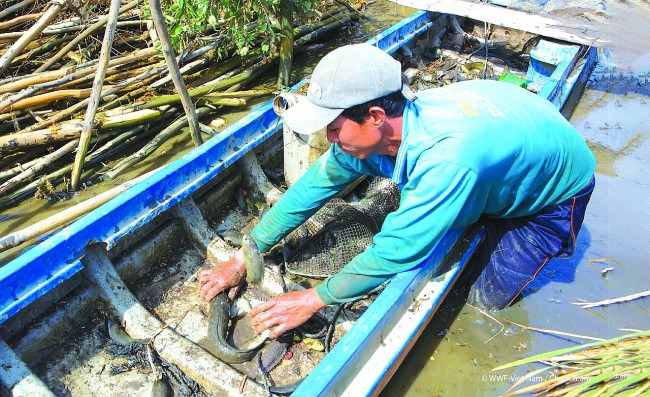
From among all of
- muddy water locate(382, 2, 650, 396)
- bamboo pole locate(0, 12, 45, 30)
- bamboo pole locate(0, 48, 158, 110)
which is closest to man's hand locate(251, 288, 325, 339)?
muddy water locate(382, 2, 650, 396)

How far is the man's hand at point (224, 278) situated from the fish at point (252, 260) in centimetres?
16

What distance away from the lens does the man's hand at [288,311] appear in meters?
2.77

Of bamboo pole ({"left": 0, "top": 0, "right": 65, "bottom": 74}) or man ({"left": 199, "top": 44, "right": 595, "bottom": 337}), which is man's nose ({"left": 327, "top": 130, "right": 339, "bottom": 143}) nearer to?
man ({"left": 199, "top": 44, "right": 595, "bottom": 337})

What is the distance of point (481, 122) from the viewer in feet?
8.09

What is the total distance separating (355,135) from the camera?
8.09 ft

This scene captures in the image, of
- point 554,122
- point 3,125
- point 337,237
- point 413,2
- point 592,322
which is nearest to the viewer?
point 554,122

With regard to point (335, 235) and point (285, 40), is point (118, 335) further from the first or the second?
point (285, 40)

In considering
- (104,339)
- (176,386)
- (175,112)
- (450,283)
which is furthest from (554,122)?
(175,112)

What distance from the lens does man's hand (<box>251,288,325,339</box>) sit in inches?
109

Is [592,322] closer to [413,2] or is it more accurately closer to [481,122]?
[481,122]

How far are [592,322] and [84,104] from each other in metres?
4.56

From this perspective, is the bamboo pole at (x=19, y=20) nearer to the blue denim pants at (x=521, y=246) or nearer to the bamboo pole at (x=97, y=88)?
the bamboo pole at (x=97, y=88)

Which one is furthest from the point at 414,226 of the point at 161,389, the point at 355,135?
the point at 161,389

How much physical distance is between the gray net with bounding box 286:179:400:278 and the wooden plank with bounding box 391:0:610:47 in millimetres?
3120
